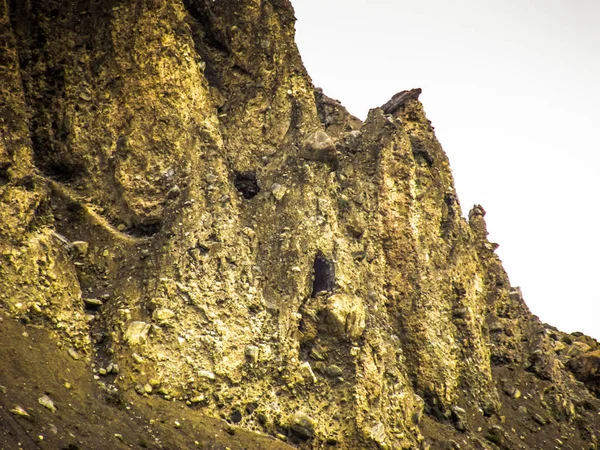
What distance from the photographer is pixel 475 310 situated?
37781 mm

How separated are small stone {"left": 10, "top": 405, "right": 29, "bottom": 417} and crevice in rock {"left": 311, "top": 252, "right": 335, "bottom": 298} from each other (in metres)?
16.4

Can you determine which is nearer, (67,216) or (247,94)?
(67,216)

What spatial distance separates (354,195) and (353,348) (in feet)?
43.4

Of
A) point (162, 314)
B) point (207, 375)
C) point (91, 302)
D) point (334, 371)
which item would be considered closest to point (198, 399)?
point (207, 375)

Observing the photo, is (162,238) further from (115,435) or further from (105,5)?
(105,5)

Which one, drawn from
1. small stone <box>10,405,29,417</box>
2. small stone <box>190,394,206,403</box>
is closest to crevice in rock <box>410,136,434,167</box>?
small stone <box>190,394,206,403</box>

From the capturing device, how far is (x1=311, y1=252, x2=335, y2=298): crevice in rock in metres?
29.2

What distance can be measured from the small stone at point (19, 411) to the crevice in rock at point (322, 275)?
16370 millimetres

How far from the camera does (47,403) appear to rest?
1795 centimetres

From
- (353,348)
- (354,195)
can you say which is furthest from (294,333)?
(354,195)

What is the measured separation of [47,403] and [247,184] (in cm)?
1906

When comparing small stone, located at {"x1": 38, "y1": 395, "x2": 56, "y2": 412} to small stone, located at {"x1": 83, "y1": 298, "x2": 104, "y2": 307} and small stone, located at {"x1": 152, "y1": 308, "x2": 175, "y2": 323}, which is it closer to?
small stone, located at {"x1": 83, "y1": 298, "x2": 104, "y2": 307}

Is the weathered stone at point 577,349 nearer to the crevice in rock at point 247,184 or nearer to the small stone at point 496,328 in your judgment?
the small stone at point 496,328

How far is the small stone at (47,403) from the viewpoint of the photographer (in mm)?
17791
